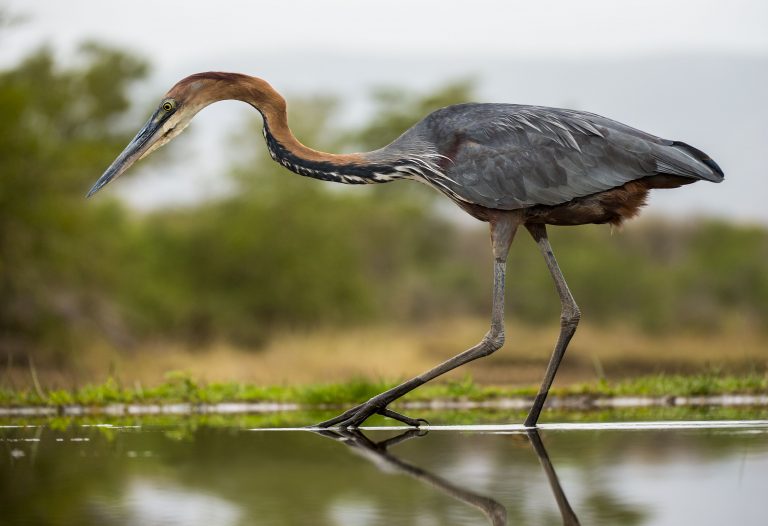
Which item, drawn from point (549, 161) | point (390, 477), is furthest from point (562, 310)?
point (390, 477)

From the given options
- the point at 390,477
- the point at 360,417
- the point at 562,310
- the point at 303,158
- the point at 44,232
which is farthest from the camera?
the point at 44,232

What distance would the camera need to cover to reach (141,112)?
47.4m

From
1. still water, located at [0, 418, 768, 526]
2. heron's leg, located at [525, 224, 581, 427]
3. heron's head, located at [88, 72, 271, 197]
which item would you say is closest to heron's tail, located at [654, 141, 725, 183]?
heron's leg, located at [525, 224, 581, 427]

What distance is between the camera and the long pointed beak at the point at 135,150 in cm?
871

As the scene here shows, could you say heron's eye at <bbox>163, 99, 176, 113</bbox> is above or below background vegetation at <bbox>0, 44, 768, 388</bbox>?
below


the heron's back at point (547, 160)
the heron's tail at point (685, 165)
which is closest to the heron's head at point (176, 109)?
the heron's back at point (547, 160)

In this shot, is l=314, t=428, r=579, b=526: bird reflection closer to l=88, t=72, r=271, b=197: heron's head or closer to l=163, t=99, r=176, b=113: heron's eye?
l=88, t=72, r=271, b=197: heron's head

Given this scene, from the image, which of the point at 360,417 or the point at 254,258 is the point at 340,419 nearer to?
the point at 360,417

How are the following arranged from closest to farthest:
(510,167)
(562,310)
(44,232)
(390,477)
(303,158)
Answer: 1. (390,477)
2. (510,167)
3. (562,310)
4. (303,158)
5. (44,232)

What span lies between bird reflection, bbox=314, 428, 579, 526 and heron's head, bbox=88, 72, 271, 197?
2410 millimetres

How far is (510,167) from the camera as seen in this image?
327 inches

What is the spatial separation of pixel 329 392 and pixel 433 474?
14.1ft

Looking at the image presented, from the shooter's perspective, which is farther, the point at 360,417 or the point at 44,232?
the point at 44,232

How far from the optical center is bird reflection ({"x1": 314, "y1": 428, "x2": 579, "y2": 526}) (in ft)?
15.8
